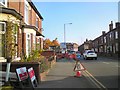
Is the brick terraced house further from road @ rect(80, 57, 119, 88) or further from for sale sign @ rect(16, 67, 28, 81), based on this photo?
road @ rect(80, 57, 119, 88)

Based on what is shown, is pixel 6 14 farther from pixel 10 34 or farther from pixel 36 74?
pixel 36 74


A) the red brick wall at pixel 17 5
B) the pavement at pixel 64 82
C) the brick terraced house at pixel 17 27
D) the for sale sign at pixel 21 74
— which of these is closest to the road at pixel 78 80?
the pavement at pixel 64 82

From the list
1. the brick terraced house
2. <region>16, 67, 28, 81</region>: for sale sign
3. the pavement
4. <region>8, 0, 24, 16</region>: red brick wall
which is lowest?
the pavement

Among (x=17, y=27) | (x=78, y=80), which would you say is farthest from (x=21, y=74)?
(x=17, y=27)

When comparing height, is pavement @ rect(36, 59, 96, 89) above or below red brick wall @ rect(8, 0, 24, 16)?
below

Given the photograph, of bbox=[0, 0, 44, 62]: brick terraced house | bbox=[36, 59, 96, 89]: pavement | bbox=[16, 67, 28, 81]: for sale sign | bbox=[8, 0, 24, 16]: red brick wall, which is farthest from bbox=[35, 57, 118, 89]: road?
bbox=[8, 0, 24, 16]: red brick wall

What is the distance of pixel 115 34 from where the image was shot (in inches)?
2464

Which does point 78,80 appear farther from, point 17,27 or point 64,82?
point 17,27

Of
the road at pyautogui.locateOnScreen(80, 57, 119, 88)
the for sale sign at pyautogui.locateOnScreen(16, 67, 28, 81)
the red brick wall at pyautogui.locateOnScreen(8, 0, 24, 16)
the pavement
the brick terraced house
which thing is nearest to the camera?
the for sale sign at pyautogui.locateOnScreen(16, 67, 28, 81)

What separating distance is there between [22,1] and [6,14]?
6.60m

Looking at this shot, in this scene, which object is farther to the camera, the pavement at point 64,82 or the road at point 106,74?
the road at point 106,74

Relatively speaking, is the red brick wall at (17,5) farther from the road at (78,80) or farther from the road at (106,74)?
the road at (106,74)

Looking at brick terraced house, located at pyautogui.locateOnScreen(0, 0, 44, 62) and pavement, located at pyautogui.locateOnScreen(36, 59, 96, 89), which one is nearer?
pavement, located at pyautogui.locateOnScreen(36, 59, 96, 89)

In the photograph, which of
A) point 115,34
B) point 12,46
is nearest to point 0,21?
point 12,46
